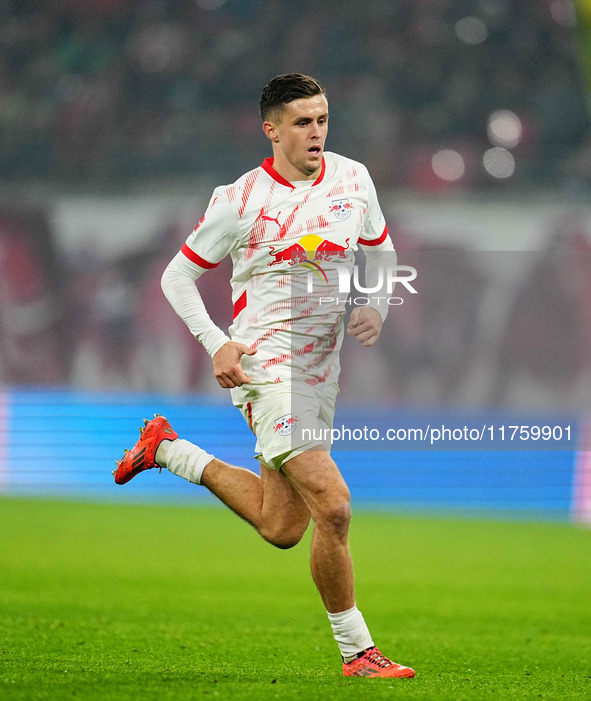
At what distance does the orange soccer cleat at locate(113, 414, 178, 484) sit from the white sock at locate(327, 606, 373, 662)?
0.98 meters

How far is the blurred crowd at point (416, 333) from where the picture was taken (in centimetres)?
1390

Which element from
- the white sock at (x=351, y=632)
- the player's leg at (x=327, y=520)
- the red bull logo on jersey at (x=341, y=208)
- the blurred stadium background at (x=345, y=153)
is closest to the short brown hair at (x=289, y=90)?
the red bull logo on jersey at (x=341, y=208)

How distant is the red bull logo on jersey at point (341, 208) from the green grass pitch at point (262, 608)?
5.07ft

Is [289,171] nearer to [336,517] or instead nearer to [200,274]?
[200,274]

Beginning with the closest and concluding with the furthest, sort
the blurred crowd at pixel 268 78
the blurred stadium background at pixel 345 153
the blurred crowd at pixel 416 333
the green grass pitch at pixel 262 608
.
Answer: the green grass pitch at pixel 262 608 < the blurred crowd at pixel 416 333 < the blurred stadium background at pixel 345 153 < the blurred crowd at pixel 268 78

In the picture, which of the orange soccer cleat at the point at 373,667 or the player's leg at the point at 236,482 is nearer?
the orange soccer cleat at the point at 373,667

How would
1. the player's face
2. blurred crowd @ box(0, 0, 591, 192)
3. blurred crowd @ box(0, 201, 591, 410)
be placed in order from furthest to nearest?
blurred crowd @ box(0, 0, 591, 192)
blurred crowd @ box(0, 201, 591, 410)
the player's face

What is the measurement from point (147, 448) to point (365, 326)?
967 mm

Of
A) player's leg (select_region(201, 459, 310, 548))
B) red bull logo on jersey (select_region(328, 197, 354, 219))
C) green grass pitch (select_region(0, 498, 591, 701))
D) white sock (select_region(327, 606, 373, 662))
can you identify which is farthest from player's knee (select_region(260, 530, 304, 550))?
red bull logo on jersey (select_region(328, 197, 354, 219))

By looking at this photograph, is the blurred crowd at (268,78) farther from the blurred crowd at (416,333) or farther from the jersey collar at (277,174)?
the jersey collar at (277,174)

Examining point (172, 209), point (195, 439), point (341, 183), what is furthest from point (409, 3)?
point (341, 183)

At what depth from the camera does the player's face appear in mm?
3664

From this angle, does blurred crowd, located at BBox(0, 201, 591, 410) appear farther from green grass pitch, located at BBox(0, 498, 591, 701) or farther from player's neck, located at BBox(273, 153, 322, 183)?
player's neck, located at BBox(273, 153, 322, 183)

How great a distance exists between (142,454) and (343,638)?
107 centimetres
